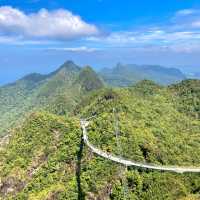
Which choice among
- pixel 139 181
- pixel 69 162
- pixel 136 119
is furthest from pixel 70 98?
pixel 139 181

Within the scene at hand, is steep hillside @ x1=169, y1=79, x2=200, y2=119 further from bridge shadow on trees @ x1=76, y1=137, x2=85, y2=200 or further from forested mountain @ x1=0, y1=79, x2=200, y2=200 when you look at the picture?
bridge shadow on trees @ x1=76, y1=137, x2=85, y2=200

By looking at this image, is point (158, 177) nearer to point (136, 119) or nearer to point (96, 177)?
point (96, 177)

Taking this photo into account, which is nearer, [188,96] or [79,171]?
[79,171]

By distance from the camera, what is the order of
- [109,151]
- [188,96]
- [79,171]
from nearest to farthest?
[79,171] < [109,151] < [188,96]

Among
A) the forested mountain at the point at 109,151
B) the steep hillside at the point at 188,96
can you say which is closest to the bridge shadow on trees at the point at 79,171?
the forested mountain at the point at 109,151

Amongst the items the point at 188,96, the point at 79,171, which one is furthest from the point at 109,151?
the point at 188,96

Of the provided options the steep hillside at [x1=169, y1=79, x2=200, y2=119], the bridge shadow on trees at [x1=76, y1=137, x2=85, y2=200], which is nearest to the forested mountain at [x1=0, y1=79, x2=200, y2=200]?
the bridge shadow on trees at [x1=76, y1=137, x2=85, y2=200]

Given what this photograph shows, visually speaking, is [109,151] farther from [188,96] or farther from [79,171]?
[188,96]

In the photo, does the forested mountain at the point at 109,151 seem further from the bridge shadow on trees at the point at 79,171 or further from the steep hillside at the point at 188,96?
the steep hillside at the point at 188,96
